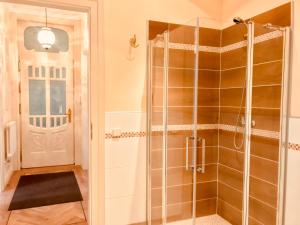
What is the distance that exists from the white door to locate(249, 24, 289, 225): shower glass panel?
11.4 ft

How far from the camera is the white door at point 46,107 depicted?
4406 millimetres

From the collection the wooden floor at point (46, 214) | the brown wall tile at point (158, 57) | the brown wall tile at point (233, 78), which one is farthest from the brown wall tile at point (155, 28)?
the wooden floor at point (46, 214)

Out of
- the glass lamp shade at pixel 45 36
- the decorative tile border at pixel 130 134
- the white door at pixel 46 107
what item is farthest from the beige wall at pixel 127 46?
the white door at pixel 46 107

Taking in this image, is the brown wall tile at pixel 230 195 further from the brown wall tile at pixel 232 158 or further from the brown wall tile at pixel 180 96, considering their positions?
the brown wall tile at pixel 180 96

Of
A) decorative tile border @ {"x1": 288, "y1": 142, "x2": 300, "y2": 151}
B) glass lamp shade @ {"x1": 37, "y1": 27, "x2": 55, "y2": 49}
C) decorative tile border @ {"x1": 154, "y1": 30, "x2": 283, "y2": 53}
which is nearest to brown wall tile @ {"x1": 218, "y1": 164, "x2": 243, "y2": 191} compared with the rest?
decorative tile border @ {"x1": 288, "y1": 142, "x2": 300, "y2": 151}

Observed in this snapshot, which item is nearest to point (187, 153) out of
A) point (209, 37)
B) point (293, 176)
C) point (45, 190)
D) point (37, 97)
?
point (293, 176)

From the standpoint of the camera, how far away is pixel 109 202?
7.39 feet

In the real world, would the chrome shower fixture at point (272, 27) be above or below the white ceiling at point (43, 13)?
below

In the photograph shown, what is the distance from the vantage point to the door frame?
2100 millimetres

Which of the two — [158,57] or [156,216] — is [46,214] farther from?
[158,57]

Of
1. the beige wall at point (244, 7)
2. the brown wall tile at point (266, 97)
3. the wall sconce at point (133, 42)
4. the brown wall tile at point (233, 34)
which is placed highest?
the beige wall at point (244, 7)

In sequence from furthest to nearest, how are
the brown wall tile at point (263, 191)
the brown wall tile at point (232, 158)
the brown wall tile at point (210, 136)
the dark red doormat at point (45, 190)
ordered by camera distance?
the dark red doormat at point (45, 190) < the brown wall tile at point (210, 136) < the brown wall tile at point (232, 158) < the brown wall tile at point (263, 191)

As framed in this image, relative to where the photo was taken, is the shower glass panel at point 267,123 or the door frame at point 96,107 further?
the door frame at point 96,107

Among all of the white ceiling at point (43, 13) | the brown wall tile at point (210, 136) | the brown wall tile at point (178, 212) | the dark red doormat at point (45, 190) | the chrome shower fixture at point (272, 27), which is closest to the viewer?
the chrome shower fixture at point (272, 27)
